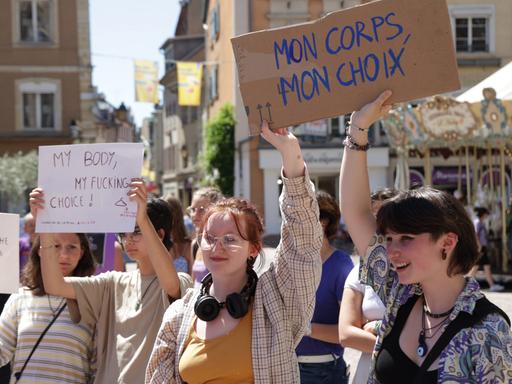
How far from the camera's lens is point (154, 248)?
144 inches

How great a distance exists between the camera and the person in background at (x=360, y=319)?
3.71m

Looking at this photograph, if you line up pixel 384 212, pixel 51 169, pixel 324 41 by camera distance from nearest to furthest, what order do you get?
pixel 384 212 → pixel 324 41 → pixel 51 169

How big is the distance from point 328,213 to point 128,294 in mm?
1234

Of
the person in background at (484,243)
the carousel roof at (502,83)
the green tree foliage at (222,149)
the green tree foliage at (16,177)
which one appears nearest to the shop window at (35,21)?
the green tree foliage at (16,177)

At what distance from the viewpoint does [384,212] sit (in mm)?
2818

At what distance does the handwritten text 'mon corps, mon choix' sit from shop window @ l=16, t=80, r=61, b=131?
104ft

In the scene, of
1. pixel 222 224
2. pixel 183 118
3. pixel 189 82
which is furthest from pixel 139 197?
pixel 183 118

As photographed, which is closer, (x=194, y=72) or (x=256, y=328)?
(x=256, y=328)

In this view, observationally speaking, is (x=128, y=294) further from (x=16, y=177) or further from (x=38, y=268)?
(x=16, y=177)

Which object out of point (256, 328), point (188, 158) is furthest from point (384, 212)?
point (188, 158)

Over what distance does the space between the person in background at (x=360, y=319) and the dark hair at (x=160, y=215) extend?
990mm

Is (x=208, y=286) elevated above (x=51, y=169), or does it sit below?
below

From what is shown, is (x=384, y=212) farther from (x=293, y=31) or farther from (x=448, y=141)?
(x=448, y=141)

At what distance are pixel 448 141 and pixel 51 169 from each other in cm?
1266
